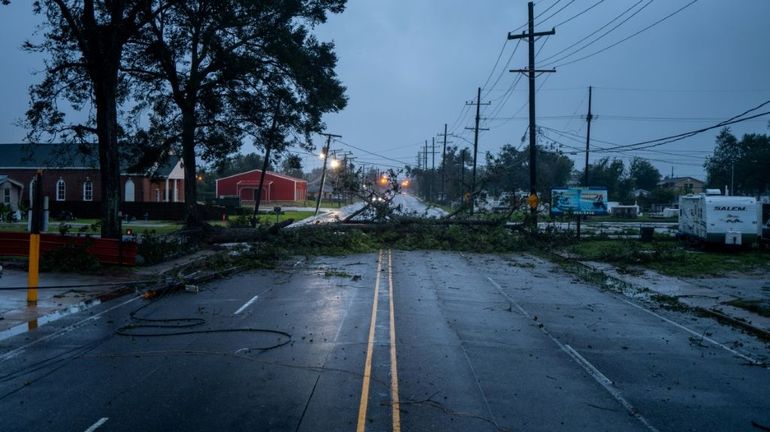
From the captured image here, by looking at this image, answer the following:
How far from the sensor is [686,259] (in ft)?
81.1

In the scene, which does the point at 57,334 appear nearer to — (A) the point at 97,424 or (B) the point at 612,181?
(A) the point at 97,424

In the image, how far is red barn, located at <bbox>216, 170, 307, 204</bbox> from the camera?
299 feet

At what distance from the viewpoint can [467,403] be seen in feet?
24.4

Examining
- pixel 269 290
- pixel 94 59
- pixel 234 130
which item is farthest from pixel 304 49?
pixel 269 290

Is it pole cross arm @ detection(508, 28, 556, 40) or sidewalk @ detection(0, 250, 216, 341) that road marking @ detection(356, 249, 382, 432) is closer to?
sidewalk @ detection(0, 250, 216, 341)

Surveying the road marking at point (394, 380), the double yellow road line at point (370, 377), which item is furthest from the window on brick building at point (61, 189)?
the road marking at point (394, 380)

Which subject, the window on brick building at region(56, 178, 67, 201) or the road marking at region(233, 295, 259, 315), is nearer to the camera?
the road marking at region(233, 295, 259, 315)

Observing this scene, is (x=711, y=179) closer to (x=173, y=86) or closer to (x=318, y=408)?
Answer: (x=173, y=86)

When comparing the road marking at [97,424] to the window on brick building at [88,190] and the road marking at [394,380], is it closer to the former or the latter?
the road marking at [394,380]

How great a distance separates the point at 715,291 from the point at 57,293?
688 inches

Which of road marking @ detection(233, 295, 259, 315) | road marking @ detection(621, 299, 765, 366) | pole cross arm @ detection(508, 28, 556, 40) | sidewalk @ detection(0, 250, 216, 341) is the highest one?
pole cross arm @ detection(508, 28, 556, 40)

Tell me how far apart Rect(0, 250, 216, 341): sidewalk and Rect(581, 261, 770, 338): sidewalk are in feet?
46.5

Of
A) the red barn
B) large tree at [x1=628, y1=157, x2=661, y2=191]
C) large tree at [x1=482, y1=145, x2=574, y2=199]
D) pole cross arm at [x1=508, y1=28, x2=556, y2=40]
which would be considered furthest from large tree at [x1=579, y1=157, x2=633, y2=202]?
pole cross arm at [x1=508, y1=28, x2=556, y2=40]

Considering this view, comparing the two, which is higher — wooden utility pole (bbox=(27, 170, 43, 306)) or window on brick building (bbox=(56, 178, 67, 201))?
window on brick building (bbox=(56, 178, 67, 201))
